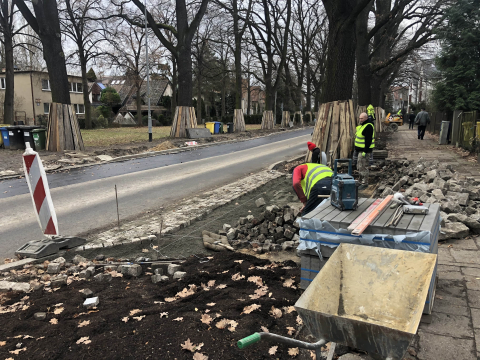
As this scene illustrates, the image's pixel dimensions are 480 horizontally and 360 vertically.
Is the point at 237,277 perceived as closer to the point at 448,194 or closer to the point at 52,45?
the point at 448,194

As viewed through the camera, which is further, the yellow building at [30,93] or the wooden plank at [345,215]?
the yellow building at [30,93]

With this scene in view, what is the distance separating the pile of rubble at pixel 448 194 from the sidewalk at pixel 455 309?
24 cm

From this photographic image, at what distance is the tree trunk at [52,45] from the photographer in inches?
642

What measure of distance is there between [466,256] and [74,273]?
499 centimetres

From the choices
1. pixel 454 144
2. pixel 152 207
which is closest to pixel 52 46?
pixel 152 207

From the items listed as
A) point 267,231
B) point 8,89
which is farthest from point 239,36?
point 267,231

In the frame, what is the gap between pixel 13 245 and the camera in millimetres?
6070

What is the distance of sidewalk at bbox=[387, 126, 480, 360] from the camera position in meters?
2.82

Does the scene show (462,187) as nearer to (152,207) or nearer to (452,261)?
(452,261)

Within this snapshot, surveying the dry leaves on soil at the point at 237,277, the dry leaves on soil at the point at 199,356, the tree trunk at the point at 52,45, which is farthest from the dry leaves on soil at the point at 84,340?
the tree trunk at the point at 52,45

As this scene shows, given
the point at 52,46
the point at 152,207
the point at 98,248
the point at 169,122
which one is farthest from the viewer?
the point at 169,122

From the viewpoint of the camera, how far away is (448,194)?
6.83 m

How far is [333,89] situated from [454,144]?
10.1 meters

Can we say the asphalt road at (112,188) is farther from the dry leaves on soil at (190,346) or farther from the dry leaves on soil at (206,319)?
the dry leaves on soil at (190,346)
